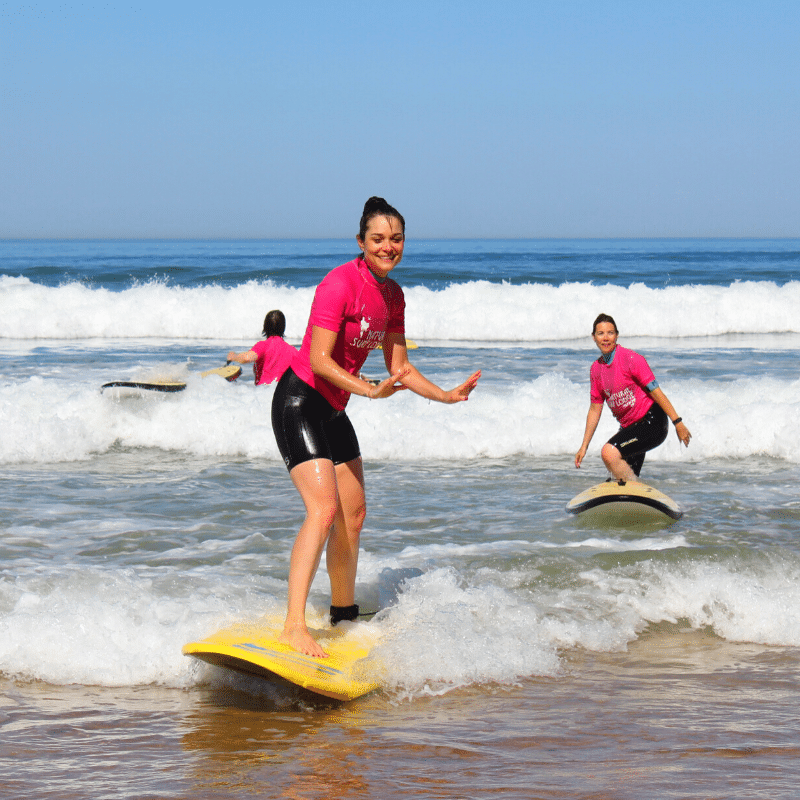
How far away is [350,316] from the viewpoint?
4.21 m

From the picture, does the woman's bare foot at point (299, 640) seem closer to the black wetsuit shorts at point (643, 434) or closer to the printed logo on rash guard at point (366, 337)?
the printed logo on rash guard at point (366, 337)

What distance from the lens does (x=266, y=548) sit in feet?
21.7

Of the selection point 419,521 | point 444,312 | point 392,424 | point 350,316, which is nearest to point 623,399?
point 419,521

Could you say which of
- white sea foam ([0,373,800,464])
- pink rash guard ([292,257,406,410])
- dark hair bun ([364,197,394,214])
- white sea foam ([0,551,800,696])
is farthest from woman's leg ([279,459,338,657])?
white sea foam ([0,373,800,464])

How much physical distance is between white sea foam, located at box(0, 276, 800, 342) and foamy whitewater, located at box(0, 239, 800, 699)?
4.71 m

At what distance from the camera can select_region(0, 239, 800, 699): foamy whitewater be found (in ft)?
15.7

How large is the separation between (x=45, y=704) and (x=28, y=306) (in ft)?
→ 75.8

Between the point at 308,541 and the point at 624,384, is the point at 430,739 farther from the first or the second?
the point at 624,384

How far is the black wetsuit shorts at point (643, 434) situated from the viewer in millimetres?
7605

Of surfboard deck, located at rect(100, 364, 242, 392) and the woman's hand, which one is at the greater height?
the woman's hand

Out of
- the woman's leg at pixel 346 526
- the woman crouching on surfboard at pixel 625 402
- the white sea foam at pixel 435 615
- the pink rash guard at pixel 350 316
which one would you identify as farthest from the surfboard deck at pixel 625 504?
the pink rash guard at pixel 350 316

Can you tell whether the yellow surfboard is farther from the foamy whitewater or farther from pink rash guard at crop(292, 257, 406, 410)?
pink rash guard at crop(292, 257, 406, 410)

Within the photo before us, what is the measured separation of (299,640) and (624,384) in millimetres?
4169

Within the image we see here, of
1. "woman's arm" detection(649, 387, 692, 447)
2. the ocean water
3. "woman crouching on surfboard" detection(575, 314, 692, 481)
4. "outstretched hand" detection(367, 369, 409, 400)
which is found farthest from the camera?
"woman crouching on surfboard" detection(575, 314, 692, 481)
